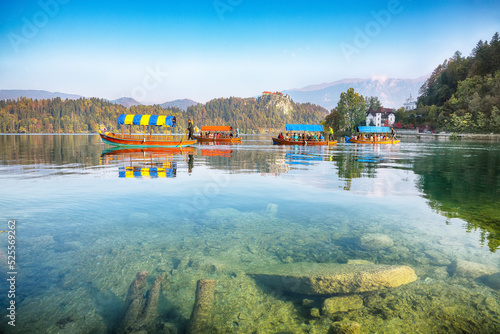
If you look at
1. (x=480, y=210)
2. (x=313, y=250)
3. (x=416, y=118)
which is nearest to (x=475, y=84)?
(x=416, y=118)

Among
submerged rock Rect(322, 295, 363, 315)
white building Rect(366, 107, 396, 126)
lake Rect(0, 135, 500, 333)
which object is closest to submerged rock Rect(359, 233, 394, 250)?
lake Rect(0, 135, 500, 333)

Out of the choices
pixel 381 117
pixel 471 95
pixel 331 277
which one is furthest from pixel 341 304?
pixel 381 117

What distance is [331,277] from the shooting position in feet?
21.7

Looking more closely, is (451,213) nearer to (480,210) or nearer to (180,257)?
(480,210)

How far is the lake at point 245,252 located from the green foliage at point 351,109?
128545mm

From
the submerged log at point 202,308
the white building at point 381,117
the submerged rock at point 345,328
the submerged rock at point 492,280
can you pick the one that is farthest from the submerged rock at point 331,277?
the white building at point 381,117

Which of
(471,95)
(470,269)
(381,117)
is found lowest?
(470,269)

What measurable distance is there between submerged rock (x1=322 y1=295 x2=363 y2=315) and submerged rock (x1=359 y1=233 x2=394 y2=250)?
9.25 ft

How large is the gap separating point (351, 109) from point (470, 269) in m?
140

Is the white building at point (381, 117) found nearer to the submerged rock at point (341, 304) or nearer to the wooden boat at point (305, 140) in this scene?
the wooden boat at point (305, 140)

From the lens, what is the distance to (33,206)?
41.8 ft

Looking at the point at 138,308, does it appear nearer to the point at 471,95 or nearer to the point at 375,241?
the point at 375,241

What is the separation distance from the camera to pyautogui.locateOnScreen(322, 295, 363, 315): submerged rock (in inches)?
232

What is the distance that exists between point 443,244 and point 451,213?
4.05 metres
